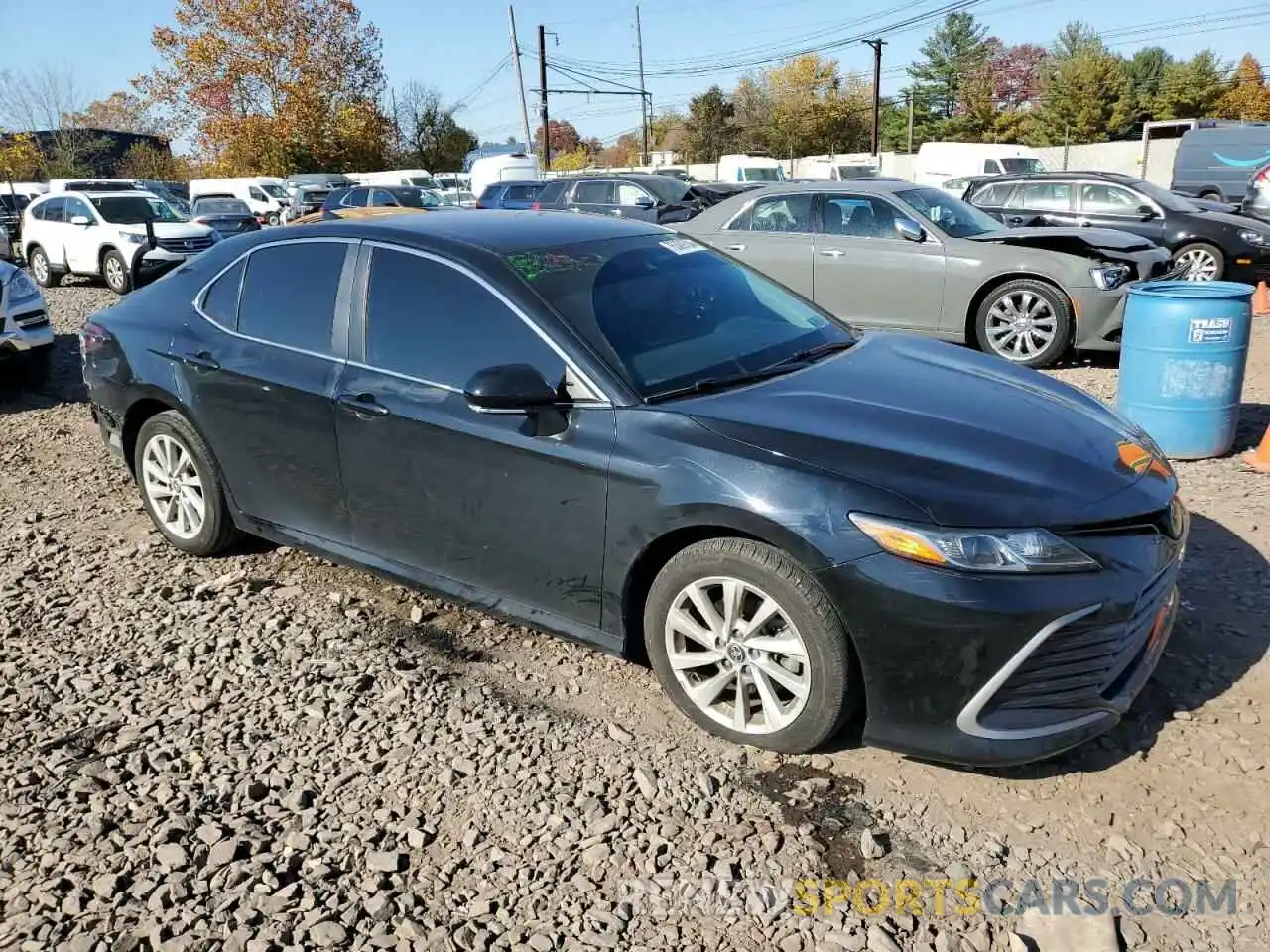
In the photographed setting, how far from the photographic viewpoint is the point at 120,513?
558 cm

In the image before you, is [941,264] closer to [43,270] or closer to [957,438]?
[957,438]

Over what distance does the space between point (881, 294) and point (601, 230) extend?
17.4ft

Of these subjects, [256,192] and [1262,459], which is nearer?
[1262,459]

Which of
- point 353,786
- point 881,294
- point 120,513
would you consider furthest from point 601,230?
point 881,294

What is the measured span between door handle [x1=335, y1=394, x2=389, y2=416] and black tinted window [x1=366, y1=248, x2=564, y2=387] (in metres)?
0.13

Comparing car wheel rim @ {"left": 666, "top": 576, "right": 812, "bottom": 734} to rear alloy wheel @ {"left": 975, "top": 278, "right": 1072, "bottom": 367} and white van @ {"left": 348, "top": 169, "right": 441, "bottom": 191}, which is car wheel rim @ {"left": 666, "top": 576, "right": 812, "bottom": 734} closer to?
rear alloy wheel @ {"left": 975, "top": 278, "right": 1072, "bottom": 367}

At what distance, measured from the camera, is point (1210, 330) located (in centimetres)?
561

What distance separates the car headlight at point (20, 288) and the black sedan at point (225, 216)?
8193mm

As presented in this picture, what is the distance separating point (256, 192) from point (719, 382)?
32.2 metres

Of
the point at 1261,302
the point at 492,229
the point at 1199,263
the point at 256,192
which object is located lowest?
the point at 1261,302

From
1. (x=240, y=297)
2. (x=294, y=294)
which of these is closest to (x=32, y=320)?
(x=240, y=297)

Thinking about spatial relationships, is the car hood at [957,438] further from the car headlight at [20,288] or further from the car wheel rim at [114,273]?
the car wheel rim at [114,273]

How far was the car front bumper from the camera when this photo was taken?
2.69m

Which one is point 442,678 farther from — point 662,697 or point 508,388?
point 508,388
